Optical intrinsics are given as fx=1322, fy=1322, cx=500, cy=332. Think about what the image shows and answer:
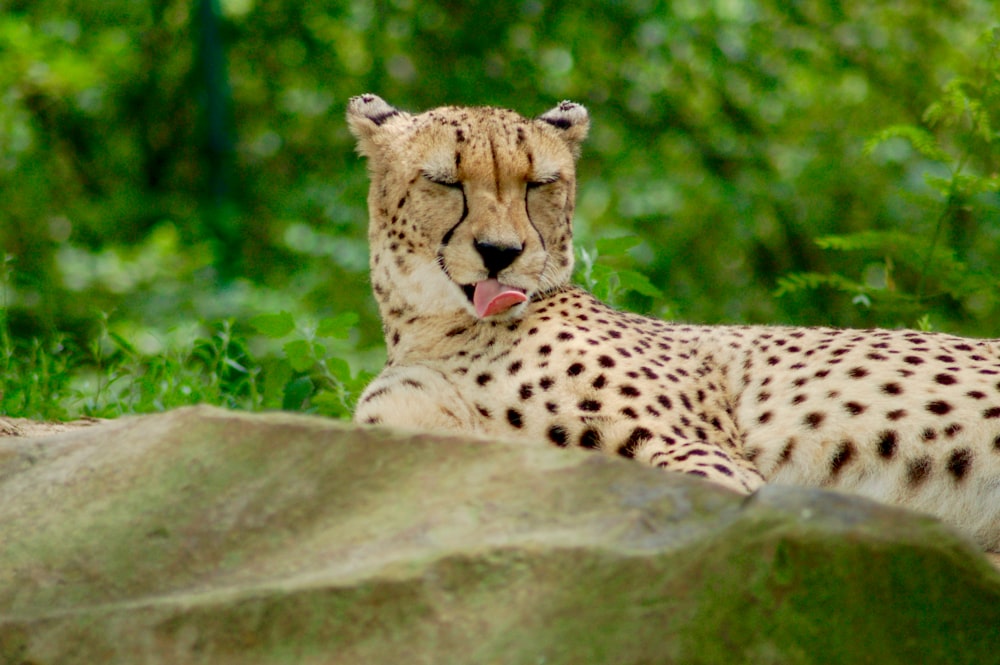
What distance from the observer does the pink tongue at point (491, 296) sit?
3816 mm

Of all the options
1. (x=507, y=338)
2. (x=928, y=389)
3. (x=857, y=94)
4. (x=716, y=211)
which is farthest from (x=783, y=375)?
(x=857, y=94)

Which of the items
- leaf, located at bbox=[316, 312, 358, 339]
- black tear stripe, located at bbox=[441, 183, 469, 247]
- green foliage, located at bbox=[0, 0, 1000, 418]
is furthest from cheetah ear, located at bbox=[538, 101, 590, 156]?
green foliage, located at bbox=[0, 0, 1000, 418]

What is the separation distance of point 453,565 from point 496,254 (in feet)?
5.75

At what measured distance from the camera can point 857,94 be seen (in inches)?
417

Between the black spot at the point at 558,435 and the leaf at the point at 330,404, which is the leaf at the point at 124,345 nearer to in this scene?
the leaf at the point at 330,404

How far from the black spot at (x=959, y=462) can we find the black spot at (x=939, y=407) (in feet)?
0.44

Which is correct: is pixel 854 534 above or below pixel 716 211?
above

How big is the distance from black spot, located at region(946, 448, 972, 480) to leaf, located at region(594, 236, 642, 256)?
6.84 ft

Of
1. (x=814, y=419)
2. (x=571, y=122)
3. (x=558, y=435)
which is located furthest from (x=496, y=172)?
(x=814, y=419)

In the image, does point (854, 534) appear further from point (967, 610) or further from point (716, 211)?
point (716, 211)

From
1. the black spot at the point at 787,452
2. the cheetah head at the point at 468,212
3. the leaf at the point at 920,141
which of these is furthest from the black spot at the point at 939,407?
the leaf at the point at 920,141

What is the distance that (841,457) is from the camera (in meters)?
3.58

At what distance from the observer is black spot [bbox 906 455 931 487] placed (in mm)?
3480

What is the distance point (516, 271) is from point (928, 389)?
3.97 ft
